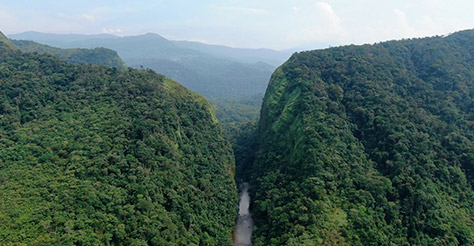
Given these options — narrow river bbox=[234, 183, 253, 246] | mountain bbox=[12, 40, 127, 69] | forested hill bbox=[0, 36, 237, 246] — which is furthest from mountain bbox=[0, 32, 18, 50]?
narrow river bbox=[234, 183, 253, 246]

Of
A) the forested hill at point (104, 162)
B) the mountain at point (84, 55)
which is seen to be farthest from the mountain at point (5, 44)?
the mountain at point (84, 55)

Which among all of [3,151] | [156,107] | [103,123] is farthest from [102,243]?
[156,107]

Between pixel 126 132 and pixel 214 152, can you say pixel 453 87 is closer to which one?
pixel 214 152

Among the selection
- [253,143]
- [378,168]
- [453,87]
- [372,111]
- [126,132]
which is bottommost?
[253,143]

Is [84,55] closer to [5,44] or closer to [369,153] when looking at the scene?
[5,44]

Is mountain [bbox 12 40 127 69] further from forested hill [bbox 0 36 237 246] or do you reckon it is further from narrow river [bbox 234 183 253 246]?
narrow river [bbox 234 183 253 246]

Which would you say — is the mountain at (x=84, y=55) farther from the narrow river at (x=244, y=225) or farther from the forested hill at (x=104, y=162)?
the narrow river at (x=244, y=225)

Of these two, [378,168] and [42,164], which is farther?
[378,168]

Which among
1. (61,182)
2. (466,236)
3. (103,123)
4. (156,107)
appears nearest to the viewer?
(61,182)
